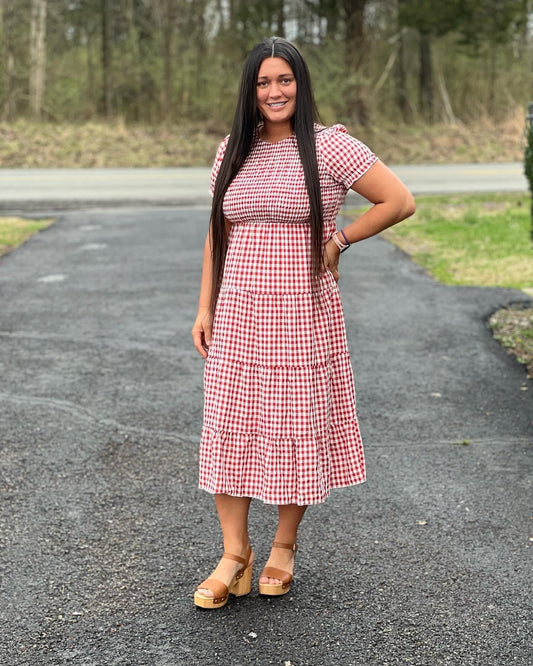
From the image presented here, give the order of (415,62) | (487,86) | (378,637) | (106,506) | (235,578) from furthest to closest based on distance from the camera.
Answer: (415,62)
(487,86)
(106,506)
(235,578)
(378,637)

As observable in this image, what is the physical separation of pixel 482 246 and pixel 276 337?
28.5 ft

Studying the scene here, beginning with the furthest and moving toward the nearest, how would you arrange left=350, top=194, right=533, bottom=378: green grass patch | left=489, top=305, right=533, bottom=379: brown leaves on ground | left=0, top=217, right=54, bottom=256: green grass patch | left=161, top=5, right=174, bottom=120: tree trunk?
left=161, top=5, right=174, bottom=120: tree trunk < left=0, top=217, right=54, bottom=256: green grass patch < left=350, top=194, right=533, bottom=378: green grass patch < left=489, top=305, right=533, bottom=379: brown leaves on ground

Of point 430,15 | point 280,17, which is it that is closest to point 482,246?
point 430,15

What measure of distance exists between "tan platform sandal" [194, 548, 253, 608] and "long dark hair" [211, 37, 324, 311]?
1.06 metres

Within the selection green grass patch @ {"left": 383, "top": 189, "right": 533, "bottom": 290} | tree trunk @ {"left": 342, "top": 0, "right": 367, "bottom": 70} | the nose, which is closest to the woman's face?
the nose

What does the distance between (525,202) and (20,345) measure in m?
11.1

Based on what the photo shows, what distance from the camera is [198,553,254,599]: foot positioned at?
3.26 meters

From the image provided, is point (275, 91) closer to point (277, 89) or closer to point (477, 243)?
point (277, 89)

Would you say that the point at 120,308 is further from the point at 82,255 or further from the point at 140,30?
the point at 140,30

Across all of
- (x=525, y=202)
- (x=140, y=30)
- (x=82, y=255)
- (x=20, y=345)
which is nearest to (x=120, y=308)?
(x=20, y=345)

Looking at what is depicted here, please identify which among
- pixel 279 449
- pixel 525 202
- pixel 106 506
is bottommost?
pixel 525 202

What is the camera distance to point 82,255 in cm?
1125

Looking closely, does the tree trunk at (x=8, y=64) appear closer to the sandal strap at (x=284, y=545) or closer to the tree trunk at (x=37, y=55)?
the tree trunk at (x=37, y=55)

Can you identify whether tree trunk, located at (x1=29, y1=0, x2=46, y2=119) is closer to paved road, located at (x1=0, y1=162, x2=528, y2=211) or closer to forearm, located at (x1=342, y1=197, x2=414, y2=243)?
paved road, located at (x1=0, y1=162, x2=528, y2=211)
